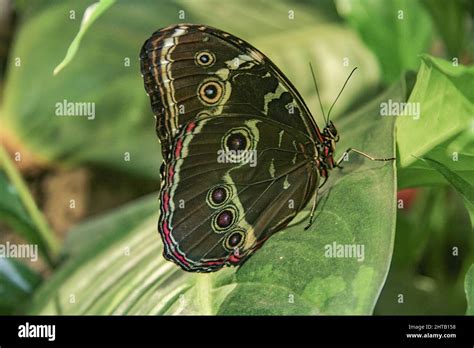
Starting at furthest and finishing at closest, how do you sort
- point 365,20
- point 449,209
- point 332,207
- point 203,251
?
point 449,209 → point 365,20 → point 203,251 → point 332,207

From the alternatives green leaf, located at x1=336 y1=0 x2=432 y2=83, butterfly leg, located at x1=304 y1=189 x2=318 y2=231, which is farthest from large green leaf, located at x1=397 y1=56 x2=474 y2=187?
green leaf, located at x1=336 y1=0 x2=432 y2=83

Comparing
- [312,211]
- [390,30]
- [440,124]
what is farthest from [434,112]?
[390,30]

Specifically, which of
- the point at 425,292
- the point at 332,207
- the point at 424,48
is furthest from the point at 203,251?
the point at 424,48

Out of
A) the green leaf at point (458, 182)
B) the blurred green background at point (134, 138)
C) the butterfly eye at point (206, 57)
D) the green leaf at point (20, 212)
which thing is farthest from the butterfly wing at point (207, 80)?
the green leaf at point (20, 212)

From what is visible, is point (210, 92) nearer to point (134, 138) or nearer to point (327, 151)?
point (327, 151)

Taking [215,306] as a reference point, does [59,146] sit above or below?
above

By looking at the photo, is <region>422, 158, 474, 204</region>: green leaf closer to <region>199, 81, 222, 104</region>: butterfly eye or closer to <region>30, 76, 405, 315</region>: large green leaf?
<region>30, 76, 405, 315</region>: large green leaf
